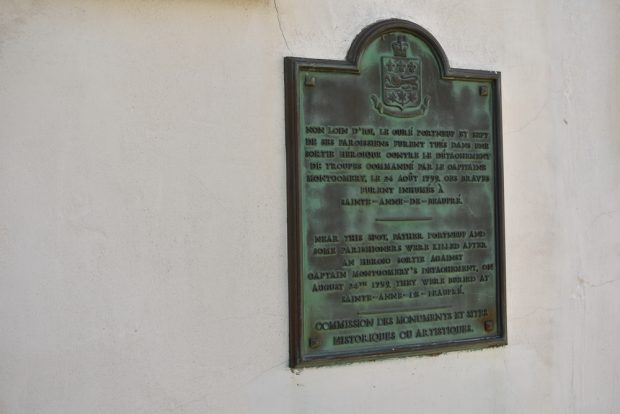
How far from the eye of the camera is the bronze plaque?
11.2 feet

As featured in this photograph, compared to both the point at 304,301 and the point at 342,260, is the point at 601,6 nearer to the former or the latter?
the point at 342,260

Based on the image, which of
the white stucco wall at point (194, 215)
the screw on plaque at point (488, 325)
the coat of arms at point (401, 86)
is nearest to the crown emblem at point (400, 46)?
the coat of arms at point (401, 86)

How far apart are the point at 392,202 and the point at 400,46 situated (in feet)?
2.50

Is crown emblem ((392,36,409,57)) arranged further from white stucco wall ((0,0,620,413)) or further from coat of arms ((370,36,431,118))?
white stucco wall ((0,0,620,413))

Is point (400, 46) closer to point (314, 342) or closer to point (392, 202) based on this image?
point (392, 202)

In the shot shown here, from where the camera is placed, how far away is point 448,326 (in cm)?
369

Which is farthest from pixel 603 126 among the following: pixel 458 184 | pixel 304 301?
pixel 304 301

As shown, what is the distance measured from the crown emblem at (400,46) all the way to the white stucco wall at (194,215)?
0.48ft

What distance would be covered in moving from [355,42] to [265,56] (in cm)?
46

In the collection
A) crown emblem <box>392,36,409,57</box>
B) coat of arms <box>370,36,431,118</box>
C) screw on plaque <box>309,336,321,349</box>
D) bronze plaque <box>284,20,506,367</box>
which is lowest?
screw on plaque <box>309,336,321,349</box>

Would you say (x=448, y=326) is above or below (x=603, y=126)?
below

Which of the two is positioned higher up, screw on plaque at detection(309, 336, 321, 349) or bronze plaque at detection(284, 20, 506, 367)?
bronze plaque at detection(284, 20, 506, 367)

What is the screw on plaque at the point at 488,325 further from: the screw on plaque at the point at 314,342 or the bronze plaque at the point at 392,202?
the screw on plaque at the point at 314,342

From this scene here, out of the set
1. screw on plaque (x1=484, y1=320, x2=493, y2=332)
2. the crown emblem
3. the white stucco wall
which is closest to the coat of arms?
the crown emblem
